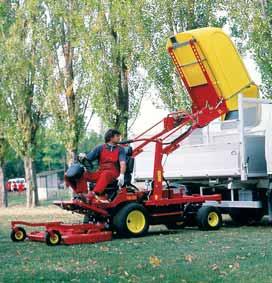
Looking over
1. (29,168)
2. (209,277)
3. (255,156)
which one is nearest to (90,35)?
(29,168)

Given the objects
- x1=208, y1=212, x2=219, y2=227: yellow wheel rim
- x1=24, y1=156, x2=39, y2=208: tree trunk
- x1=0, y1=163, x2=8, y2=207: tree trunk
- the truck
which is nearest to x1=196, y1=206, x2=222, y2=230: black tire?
x1=208, y1=212, x2=219, y2=227: yellow wheel rim

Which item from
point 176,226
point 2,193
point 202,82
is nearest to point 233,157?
point 202,82

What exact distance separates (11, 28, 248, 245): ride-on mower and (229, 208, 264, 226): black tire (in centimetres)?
Answer: 150

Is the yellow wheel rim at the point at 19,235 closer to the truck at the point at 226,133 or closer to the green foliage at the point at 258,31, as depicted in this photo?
the truck at the point at 226,133

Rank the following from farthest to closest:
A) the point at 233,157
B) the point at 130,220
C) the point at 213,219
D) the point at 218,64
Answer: the point at 218,64
the point at 233,157
the point at 213,219
the point at 130,220

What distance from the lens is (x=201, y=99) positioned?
1603cm

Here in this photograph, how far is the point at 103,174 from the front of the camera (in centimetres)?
1374

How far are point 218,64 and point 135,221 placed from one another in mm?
3985

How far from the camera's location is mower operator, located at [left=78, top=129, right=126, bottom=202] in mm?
13734

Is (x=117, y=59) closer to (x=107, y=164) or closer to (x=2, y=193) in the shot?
(x=2, y=193)

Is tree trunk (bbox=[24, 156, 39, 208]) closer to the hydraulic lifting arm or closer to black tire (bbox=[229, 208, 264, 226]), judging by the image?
black tire (bbox=[229, 208, 264, 226])

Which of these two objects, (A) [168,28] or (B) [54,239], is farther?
(A) [168,28]

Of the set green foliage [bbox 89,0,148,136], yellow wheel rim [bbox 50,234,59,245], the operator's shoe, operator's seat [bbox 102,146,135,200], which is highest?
green foliage [bbox 89,0,148,136]

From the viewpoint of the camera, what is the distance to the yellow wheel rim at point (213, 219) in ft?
49.2
